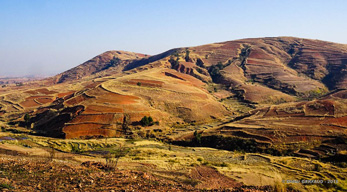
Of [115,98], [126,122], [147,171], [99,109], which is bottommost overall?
[126,122]

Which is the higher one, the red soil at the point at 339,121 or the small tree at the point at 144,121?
the red soil at the point at 339,121

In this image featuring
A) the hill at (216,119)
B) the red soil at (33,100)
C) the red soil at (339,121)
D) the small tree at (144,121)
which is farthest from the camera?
the red soil at (33,100)

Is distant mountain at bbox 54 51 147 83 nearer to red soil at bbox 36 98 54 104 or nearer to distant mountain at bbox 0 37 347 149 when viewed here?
distant mountain at bbox 0 37 347 149

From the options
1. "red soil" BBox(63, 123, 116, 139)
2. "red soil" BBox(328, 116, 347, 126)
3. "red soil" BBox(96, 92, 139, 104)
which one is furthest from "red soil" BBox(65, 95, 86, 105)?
"red soil" BBox(328, 116, 347, 126)

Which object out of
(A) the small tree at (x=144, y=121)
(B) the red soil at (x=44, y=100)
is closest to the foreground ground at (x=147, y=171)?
(A) the small tree at (x=144, y=121)

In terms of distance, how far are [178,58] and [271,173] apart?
87.3 m

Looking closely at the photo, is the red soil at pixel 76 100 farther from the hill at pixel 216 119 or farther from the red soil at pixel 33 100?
the red soil at pixel 33 100

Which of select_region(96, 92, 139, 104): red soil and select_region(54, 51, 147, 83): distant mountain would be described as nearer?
select_region(96, 92, 139, 104): red soil

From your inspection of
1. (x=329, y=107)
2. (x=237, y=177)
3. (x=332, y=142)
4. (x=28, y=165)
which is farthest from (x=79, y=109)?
(x=329, y=107)

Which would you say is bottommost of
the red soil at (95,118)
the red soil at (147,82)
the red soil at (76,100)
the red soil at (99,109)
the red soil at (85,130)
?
the red soil at (85,130)

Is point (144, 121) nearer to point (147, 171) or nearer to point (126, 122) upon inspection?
point (126, 122)

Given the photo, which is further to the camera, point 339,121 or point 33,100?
point 33,100

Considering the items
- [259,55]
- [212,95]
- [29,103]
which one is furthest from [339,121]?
[259,55]

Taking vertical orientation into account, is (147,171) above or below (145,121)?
above
